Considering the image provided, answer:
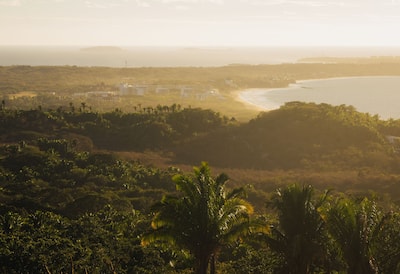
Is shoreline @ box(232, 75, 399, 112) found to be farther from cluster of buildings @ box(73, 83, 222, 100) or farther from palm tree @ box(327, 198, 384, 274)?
palm tree @ box(327, 198, 384, 274)

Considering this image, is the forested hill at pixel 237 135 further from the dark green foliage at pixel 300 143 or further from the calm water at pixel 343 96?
the calm water at pixel 343 96

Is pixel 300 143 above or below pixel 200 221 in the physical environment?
below

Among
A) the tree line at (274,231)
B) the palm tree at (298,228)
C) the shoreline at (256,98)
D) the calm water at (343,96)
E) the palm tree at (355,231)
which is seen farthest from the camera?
the calm water at (343,96)

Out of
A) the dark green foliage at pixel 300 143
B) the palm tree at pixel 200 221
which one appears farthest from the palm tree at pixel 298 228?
the dark green foliage at pixel 300 143

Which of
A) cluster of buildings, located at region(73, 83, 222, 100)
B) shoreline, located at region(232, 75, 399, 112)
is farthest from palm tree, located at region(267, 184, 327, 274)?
cluster of buildings, located at region(73, 83, 222, 100)

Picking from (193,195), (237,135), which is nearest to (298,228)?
(193,195)

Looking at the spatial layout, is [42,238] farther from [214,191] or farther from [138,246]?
[214,191]

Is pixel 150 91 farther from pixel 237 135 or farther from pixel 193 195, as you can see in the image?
pixel 193 195

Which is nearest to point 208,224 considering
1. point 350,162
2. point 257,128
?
point 350,162
